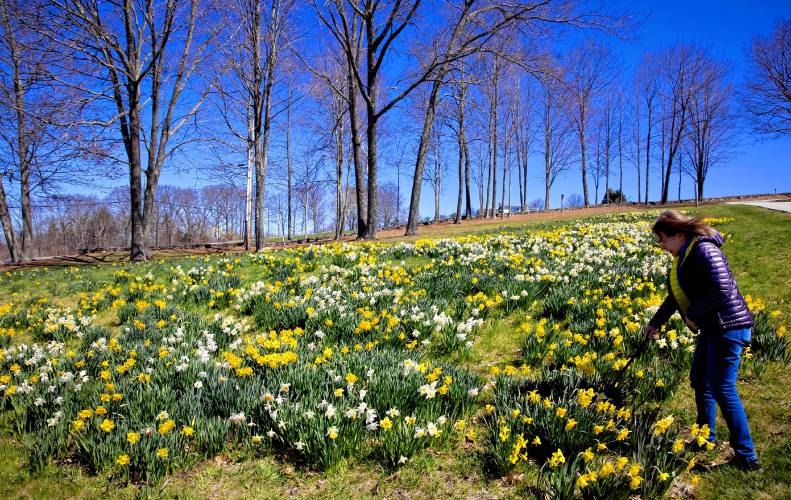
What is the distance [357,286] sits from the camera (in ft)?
19.8

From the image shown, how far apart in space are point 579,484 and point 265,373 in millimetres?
2503

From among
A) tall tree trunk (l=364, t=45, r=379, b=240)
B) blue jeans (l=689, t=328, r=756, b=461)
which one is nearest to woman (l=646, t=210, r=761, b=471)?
blue jeans (l=689, t=328, r=756, b=461)

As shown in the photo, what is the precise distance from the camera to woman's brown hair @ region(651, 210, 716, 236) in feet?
9.35

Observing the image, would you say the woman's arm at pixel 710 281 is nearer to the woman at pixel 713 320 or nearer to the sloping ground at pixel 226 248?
the woman at pixel 713 320

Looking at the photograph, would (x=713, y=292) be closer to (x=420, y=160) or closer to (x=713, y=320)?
(x=713, y=320)

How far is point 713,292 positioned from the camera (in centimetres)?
270

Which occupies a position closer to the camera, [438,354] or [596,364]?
[596,364]

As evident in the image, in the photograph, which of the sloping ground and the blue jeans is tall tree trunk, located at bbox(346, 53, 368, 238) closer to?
the sloping ground

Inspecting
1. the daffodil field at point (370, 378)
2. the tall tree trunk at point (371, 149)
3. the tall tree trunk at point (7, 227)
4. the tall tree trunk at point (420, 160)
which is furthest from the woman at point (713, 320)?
the tall tree trunk at point (7, 227)

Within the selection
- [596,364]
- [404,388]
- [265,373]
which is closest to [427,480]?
[404,388]

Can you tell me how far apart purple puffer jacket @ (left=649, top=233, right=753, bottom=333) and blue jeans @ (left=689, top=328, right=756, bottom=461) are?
76 mm

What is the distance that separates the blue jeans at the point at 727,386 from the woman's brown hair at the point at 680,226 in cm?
70

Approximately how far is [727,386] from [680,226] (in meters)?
1.11

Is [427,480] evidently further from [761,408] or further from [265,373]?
[761,408]
